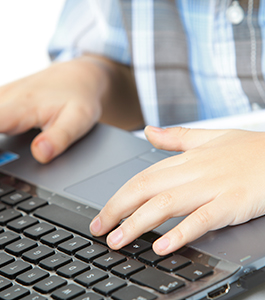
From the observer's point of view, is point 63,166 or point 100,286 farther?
point 63,166

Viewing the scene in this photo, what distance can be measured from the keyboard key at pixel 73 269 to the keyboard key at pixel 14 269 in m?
0.03

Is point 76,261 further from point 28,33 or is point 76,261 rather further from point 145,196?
point 28,33

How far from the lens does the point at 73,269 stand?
0.30 metres

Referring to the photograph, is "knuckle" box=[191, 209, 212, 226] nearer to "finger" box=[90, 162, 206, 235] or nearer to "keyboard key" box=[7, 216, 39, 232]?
"finger" box=[90, 162, 206, 235]

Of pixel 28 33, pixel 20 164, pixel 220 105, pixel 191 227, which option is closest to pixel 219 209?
pixel 191 227

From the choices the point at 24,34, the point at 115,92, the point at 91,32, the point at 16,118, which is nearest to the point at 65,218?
the point at 16,118

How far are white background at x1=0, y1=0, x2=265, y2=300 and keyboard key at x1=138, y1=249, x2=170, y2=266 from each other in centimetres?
86

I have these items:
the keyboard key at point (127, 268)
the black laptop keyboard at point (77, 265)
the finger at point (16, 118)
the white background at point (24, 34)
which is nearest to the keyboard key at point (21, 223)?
the black laptop keyboard at point (77, 265)

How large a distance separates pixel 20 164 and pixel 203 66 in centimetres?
38

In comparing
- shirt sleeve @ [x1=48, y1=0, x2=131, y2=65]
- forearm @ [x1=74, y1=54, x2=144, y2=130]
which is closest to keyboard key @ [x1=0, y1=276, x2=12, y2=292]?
forearm @ [x1=74, y1=54, x2=144, y2=130]

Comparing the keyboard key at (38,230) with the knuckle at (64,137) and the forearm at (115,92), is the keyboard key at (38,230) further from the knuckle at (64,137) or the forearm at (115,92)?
the forearm at (115,92)

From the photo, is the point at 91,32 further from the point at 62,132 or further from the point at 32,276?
the point at 32,276

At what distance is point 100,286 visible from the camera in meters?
0.28

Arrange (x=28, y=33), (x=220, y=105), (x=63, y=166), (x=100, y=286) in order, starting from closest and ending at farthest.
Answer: (x=100, y=286) → (x=63, y=166) → (x=220, y=105) → (x=28, y=33)
